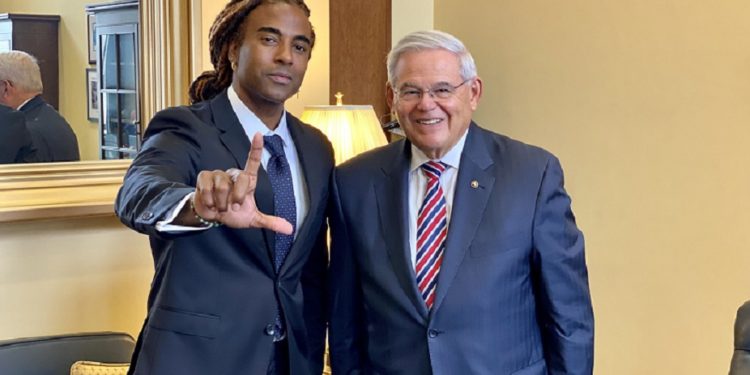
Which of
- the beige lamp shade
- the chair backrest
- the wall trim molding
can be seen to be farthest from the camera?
the beige lamp shade

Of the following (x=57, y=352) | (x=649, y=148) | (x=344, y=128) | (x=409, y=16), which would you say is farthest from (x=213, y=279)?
(x=409, y=16)

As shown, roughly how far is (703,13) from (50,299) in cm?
209

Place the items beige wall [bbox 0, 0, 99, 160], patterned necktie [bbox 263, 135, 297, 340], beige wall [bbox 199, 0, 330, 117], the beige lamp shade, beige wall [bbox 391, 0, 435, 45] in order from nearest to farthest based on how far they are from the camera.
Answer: patterned necktie [bbox 263, 135, 297, 340] → beige wall [bbox 0, 0, 99, 160] → the beige lamp shade → beige wall [bbox 199, 0, 330, 117] → beige wall [bbox 391, 0, 435, 45]

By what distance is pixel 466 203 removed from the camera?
171 centimetres

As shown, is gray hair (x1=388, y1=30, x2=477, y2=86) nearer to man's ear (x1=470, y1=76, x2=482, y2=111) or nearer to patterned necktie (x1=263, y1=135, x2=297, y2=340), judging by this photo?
man's ear (x1=470, y1=76, x2=482, y2=111)

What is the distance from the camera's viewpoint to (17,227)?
8.10ft

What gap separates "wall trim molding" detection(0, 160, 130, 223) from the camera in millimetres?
2426

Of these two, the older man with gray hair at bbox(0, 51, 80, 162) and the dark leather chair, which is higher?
the older man with gray hair at bbox(0, 51, 80, 162)

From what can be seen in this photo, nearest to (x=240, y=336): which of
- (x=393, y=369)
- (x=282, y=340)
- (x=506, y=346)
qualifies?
(x=282, y=340)

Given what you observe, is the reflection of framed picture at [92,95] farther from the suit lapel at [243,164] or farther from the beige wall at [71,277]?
the suit lapel at [243,164]

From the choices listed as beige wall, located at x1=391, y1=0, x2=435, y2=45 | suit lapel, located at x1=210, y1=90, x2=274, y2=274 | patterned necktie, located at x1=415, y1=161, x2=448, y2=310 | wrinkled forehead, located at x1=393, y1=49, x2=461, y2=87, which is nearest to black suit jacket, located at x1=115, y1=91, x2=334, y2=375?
suit lapel, located at x1=210, y1=90, x2=274, y2=274

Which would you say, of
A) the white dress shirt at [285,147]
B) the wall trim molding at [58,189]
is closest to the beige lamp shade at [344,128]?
the wall trim molding at [58,189]

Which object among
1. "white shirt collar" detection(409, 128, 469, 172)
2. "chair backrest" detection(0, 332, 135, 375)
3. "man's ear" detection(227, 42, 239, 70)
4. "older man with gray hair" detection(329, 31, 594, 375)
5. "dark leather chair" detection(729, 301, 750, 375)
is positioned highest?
"man's ear" detection(227, 42, 239, 70)

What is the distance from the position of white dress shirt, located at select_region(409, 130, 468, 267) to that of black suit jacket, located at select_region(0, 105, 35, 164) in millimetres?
1249
